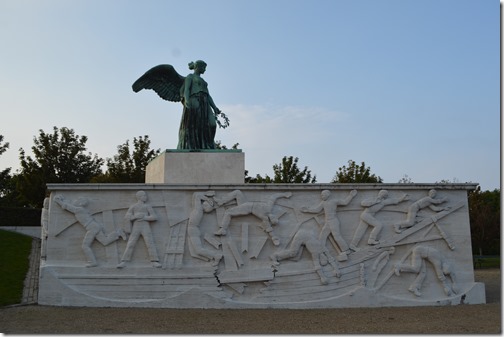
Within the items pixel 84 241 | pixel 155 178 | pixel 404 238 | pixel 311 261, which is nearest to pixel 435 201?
pixel 404 238

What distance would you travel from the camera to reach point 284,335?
26.4ft

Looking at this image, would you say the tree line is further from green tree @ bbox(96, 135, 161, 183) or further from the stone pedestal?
the stone pedestal

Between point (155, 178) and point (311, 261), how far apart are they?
4.74 m

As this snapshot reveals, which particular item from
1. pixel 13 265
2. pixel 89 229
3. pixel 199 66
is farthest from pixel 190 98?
pixel 13 265

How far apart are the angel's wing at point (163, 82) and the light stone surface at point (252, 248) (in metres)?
3.54

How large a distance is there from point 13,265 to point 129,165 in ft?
55.2

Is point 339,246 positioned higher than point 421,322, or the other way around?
point 339,246

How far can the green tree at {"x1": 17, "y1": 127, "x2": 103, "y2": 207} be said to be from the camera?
102 ft

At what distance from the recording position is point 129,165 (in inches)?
1235

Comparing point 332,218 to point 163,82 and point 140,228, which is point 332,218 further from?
point 163,82

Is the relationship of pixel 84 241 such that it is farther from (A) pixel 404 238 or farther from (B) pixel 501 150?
(B) pixel 501 150

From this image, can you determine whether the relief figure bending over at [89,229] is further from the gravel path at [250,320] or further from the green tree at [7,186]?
the green tree at [7,186]

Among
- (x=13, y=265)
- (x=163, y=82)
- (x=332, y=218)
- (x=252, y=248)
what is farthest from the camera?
(x=13, y=265)

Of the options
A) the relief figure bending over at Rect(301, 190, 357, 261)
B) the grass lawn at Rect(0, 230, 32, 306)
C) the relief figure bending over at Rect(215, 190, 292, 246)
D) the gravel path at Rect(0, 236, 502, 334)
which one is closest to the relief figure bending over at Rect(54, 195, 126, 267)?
the gravel path at Rect(0, 236, 502, 334)
